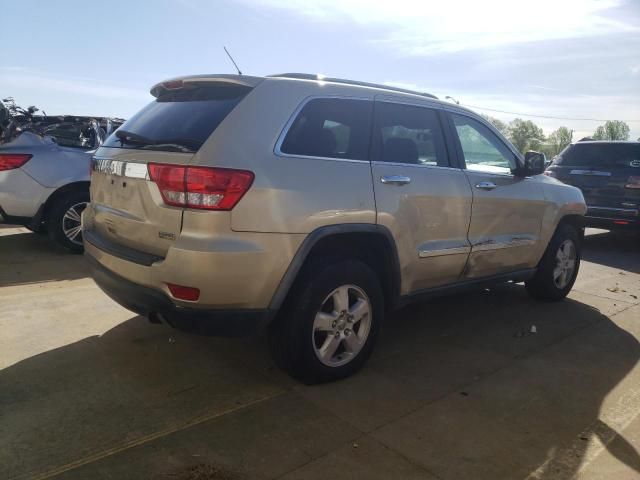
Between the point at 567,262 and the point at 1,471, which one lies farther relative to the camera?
the point at 567,262

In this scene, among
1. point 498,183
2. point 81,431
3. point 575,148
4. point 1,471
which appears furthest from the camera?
point 575,148

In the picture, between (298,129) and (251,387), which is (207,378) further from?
(298,129)

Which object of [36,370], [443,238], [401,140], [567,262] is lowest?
[36,370]

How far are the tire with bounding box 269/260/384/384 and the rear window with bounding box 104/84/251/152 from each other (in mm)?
1003

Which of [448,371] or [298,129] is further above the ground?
[298,129]

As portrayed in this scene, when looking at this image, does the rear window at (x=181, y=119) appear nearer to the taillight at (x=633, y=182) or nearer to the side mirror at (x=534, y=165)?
the side mirror at (x=534, y=165)

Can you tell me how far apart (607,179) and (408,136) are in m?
6.02

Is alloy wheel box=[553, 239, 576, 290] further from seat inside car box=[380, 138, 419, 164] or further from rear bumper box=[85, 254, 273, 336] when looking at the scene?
rear bumper box=[85, 254, 273, 336]

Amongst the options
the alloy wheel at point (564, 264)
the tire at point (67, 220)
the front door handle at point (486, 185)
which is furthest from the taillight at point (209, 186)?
the tire at point (67, 220)

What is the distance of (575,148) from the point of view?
29.6 ft

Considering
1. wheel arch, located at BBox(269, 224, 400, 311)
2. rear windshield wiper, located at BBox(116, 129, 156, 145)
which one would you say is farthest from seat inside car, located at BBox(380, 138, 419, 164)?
rear windshield wiper, located at BBox(116, 129, 156, 145)

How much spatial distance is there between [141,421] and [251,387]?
2.25 feet

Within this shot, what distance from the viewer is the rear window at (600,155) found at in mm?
8375

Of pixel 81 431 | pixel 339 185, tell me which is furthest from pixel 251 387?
pixel 339 185
